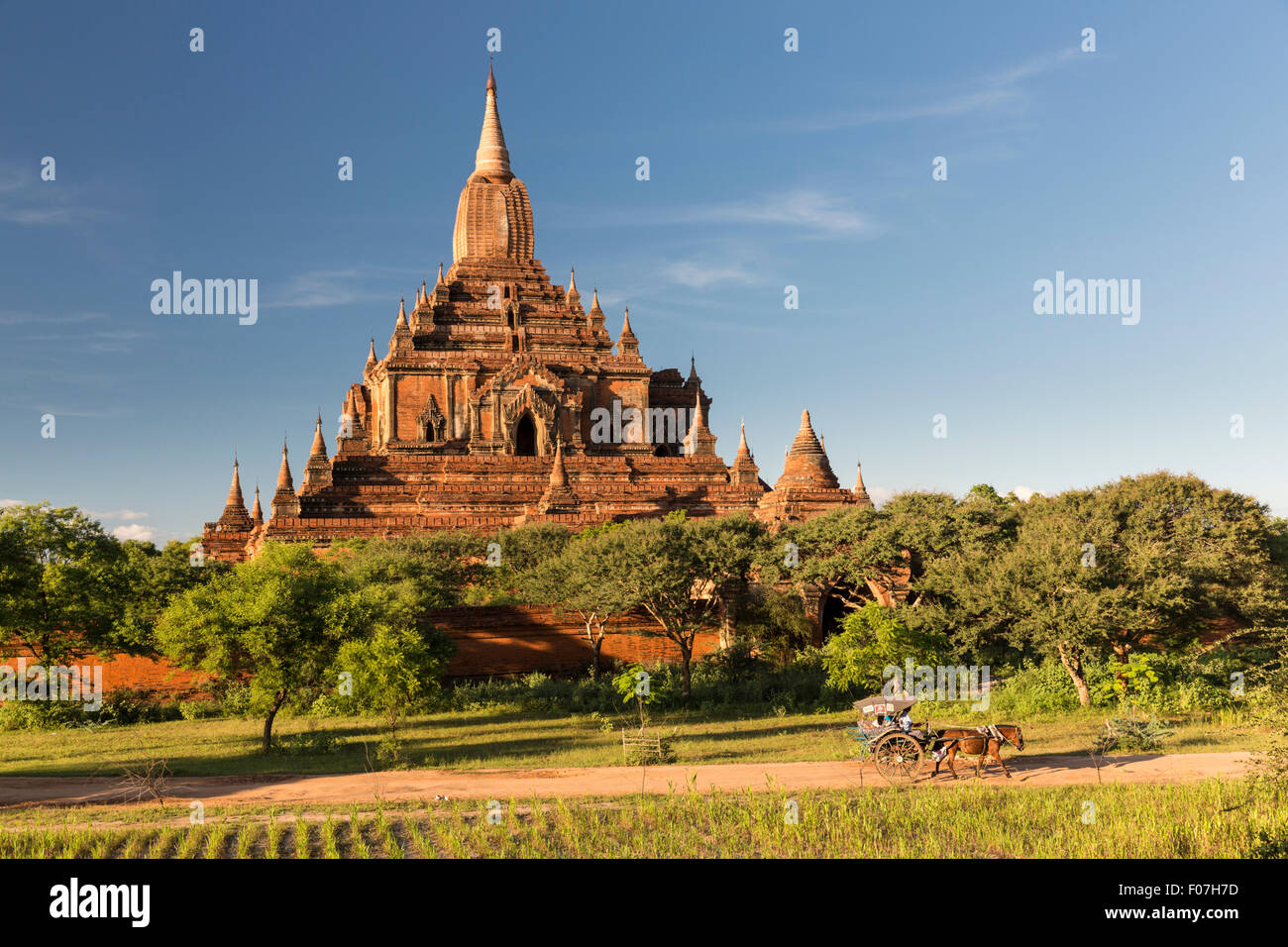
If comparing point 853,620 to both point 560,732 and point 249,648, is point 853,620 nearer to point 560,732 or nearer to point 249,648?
point 560,732

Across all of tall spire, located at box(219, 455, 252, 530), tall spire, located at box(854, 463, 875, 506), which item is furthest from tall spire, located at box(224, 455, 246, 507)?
tall spire, located at box(854, 463, 875, 506)

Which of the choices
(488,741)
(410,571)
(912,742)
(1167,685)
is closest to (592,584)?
(410,571)

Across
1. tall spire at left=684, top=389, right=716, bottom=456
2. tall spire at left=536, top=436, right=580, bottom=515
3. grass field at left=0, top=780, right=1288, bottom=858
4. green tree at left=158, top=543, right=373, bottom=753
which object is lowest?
grass field at left=0, top=780, right=1288, bottom=858

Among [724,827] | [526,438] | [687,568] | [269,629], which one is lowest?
[724,827]

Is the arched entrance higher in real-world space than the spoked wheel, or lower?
higher

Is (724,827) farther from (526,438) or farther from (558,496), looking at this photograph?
(526,438)

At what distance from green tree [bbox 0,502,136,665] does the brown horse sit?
19765 mm

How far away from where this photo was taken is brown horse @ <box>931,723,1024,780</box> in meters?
16.2

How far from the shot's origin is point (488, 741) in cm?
2197

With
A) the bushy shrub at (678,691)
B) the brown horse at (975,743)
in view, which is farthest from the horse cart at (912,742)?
the bushy shrub at (678,691)

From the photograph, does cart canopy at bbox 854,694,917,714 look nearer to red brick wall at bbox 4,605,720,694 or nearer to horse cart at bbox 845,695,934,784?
horse cart at bbox 845,695,934,784

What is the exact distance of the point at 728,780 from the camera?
1695 centimetres

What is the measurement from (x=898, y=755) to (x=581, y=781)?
5.32 meters
